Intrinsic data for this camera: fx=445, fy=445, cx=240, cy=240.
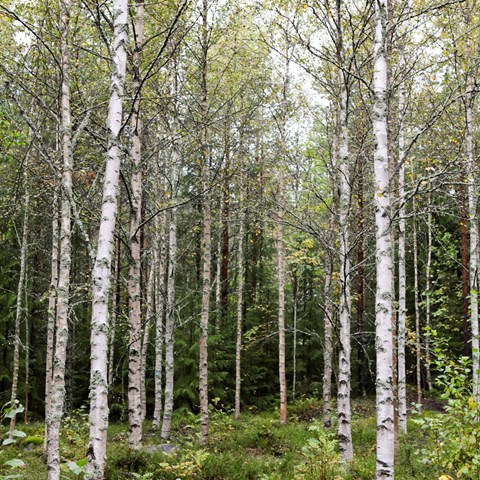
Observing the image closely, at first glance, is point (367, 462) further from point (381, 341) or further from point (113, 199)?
point (113, 199)

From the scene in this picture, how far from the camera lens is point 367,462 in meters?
8.00

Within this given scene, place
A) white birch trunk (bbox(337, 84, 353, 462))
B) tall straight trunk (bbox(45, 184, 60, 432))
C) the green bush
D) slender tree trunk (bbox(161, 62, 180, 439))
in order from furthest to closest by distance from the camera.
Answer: slender tree trunk (bbox(161, 62, 180, 439)) < tall straight trunk (bbox(45, 184, 60, 432)) < white birch trunk (bbox(337, 84, 353, 462)) < the green bush

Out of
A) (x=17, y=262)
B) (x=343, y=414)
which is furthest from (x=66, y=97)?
(x=17, y=262)

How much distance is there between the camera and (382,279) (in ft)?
15.3

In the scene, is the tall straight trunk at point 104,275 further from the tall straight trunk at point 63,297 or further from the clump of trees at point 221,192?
the tall straight trunk at point 63,297

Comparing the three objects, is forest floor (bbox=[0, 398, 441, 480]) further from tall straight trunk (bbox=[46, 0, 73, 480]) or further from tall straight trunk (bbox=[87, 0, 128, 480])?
tall straight trunk (bbox=[87, 0, 128, 480])

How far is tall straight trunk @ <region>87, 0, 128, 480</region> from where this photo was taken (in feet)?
13.7

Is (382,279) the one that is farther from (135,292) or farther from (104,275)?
(135,292)

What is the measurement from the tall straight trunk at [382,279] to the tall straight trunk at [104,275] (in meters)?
2.67

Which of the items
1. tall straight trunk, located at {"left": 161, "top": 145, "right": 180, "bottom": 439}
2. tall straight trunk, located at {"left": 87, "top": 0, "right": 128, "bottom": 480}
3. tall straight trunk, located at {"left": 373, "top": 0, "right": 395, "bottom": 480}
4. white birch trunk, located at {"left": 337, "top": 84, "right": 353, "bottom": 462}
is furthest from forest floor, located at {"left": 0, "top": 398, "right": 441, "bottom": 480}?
tall straight trunk, located at {"left": 373, "top": 0, "right": 395, "bottom": 480}

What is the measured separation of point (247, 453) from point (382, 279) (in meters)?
7.09

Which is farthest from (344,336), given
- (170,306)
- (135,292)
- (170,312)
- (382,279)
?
(170,312)

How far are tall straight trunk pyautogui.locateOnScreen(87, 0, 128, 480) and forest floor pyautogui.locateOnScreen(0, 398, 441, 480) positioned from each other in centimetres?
78

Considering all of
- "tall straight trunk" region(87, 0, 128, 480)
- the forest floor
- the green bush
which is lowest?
the forest floor
